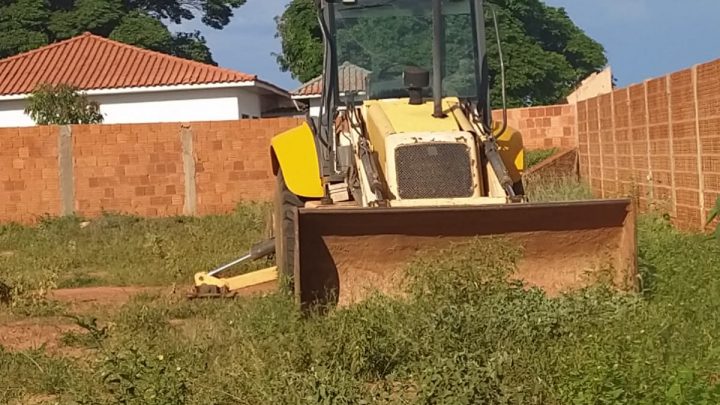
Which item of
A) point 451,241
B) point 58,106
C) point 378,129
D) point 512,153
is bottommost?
point 451,241

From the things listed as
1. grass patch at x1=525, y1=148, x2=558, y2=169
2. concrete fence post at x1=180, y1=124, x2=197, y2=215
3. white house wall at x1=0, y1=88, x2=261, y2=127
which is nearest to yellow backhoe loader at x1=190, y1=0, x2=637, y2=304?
concrete fence post at x1=180, y1=124, x2=197, y2=215

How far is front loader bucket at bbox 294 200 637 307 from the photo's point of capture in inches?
274

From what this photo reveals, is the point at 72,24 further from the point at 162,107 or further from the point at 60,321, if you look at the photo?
the point at 60,321

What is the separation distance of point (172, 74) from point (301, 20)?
17252mm

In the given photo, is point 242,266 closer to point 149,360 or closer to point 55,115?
point 149,360

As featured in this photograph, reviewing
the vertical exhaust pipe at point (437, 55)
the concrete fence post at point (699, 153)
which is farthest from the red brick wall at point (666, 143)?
the vertical exhaust pipe at point (437, 55)

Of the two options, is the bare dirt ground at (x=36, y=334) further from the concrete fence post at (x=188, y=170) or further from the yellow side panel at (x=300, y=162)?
the concrete fence post at (x=188, y=170)

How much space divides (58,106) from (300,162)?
729 inches

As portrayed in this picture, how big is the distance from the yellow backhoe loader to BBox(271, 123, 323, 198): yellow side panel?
1 centimetres

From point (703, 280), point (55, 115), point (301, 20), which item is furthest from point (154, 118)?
point (703, 280)

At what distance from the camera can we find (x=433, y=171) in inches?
305

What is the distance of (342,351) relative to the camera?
593 centimetres

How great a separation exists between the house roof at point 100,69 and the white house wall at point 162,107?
38 centimetres

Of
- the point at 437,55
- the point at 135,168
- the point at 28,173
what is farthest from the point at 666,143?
the point at 28,173
